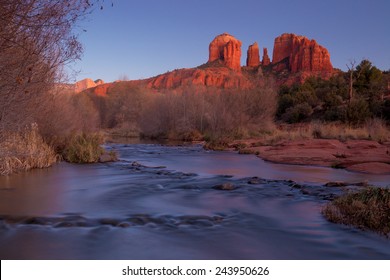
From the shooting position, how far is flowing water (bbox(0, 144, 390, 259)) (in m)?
5.76

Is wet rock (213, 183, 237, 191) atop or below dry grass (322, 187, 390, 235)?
below

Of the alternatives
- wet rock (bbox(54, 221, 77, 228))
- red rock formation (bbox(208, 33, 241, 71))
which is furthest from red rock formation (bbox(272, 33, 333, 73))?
wet rock (bbox(54, 221, 77, 228))

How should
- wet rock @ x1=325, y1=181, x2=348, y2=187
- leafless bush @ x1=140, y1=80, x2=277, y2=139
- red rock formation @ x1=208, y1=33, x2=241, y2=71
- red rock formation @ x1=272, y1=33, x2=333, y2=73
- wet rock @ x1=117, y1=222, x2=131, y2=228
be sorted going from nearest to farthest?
wet rock @ x1=117, y1=222, x2=131, y2=228 → wet rock @ x1=325, y1=181, x2=348, y2=187 → leafless bush @ x1=140, y1=80, x2=277, y2=139 → red rock formation @ x1=272, y1=33, x2=333, y2=73 → red rock formation @ x1=208, y1=33, x2=241, y2=71

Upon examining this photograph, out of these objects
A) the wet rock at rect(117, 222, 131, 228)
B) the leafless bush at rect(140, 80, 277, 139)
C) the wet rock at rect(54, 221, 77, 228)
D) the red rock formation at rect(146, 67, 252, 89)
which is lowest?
the wet rock at rect(54, 221, 77, 228)

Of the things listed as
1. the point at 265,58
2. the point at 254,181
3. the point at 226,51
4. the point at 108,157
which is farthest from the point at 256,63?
the point at 254,181

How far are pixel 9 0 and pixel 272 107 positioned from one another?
3039cm

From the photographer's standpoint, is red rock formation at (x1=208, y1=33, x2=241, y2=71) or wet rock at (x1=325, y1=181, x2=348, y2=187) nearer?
wet rock at (x1=325, y1=181, x2=348, y2=187)

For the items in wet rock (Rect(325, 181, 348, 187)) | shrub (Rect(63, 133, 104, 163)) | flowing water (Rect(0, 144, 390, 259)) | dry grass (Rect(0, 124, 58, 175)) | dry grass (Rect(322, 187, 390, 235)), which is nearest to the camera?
flowing water (Rect(0, 144, 390, 259))

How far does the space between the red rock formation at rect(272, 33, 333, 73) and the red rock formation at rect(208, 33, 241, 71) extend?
1096 cm

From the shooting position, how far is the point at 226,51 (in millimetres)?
113750

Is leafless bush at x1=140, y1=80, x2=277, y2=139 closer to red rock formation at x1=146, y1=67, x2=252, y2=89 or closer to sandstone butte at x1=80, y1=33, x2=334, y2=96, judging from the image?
red rock formation at x1=146, y1=67, x2=252, y2=89

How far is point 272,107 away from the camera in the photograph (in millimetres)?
34656

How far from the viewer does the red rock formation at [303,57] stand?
325ft

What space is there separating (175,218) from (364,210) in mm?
3368
